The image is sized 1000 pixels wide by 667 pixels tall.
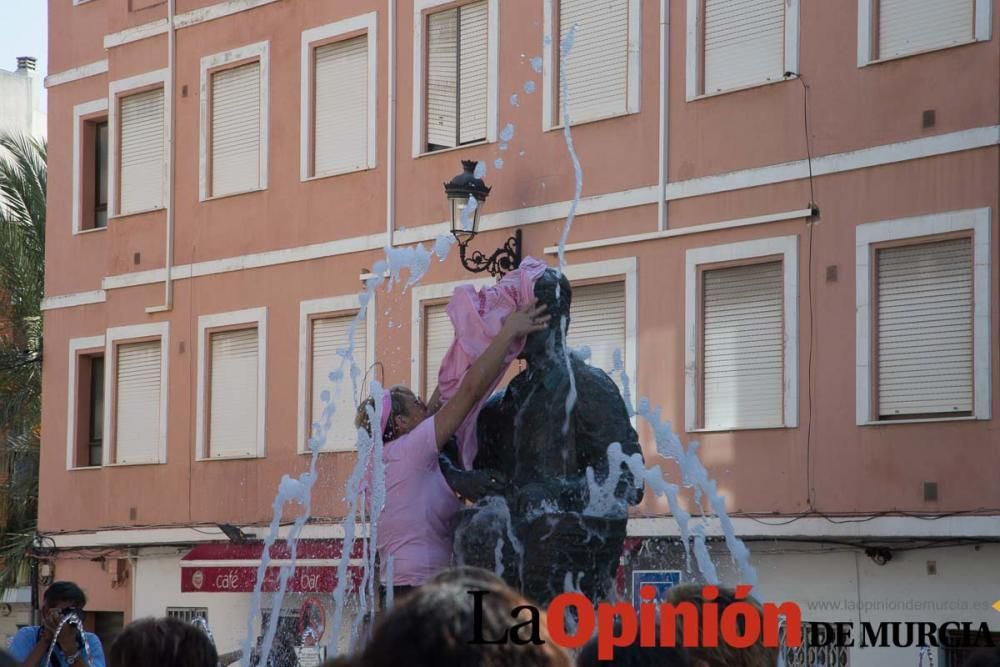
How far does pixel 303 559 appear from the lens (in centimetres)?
2325

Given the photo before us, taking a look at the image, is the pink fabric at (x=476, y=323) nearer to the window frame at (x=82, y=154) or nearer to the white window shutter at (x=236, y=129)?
the white window shutter at (x=236, y=129)

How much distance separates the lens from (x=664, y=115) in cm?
2003

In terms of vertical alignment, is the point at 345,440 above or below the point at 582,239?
below

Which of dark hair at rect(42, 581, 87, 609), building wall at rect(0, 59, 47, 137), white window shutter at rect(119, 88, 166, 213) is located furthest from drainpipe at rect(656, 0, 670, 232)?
building wall at rect(0, 59, 47, 137)

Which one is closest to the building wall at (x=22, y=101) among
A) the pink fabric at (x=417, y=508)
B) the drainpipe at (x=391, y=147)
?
the drainpipe at (x=391, y=147)

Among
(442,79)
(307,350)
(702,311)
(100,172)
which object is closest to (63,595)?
(702,311)

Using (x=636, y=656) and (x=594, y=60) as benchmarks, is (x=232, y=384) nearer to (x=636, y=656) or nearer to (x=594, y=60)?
(x=594, y=60)

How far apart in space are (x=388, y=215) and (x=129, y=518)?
6.07 metres

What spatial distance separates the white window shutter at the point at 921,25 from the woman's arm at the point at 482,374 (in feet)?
34.4

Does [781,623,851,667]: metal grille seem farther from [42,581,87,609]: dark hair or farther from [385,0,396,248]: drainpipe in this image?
[42,581,87,609]: dark hair

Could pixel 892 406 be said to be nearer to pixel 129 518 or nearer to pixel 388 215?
pixel 388 215

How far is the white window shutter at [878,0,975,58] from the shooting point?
17.6 metres

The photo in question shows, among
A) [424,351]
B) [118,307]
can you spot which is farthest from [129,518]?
[424,351]

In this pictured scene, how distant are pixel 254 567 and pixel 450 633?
21.5m
